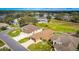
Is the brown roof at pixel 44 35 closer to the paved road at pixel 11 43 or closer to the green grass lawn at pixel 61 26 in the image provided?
the green grass lawn at pixel 61 26

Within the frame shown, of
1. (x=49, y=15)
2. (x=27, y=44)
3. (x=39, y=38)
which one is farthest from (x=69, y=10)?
(x=27, y=44)

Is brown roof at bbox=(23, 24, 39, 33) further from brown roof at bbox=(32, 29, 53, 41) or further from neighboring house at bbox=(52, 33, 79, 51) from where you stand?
neighboring house at bbox=(52, 33, 79, 51)

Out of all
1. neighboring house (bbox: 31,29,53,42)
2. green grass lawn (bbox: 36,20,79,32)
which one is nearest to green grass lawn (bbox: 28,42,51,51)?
neighboring house (bbox: 31,29,53,42)

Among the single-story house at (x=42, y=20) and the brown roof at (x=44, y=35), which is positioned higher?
the single-story house at (x=42, y=20)

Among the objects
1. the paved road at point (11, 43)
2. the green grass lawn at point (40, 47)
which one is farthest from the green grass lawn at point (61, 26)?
the paved road at point (11, 43)

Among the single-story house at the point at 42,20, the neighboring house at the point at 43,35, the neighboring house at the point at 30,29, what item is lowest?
the neighboring house at the point at 43,35
